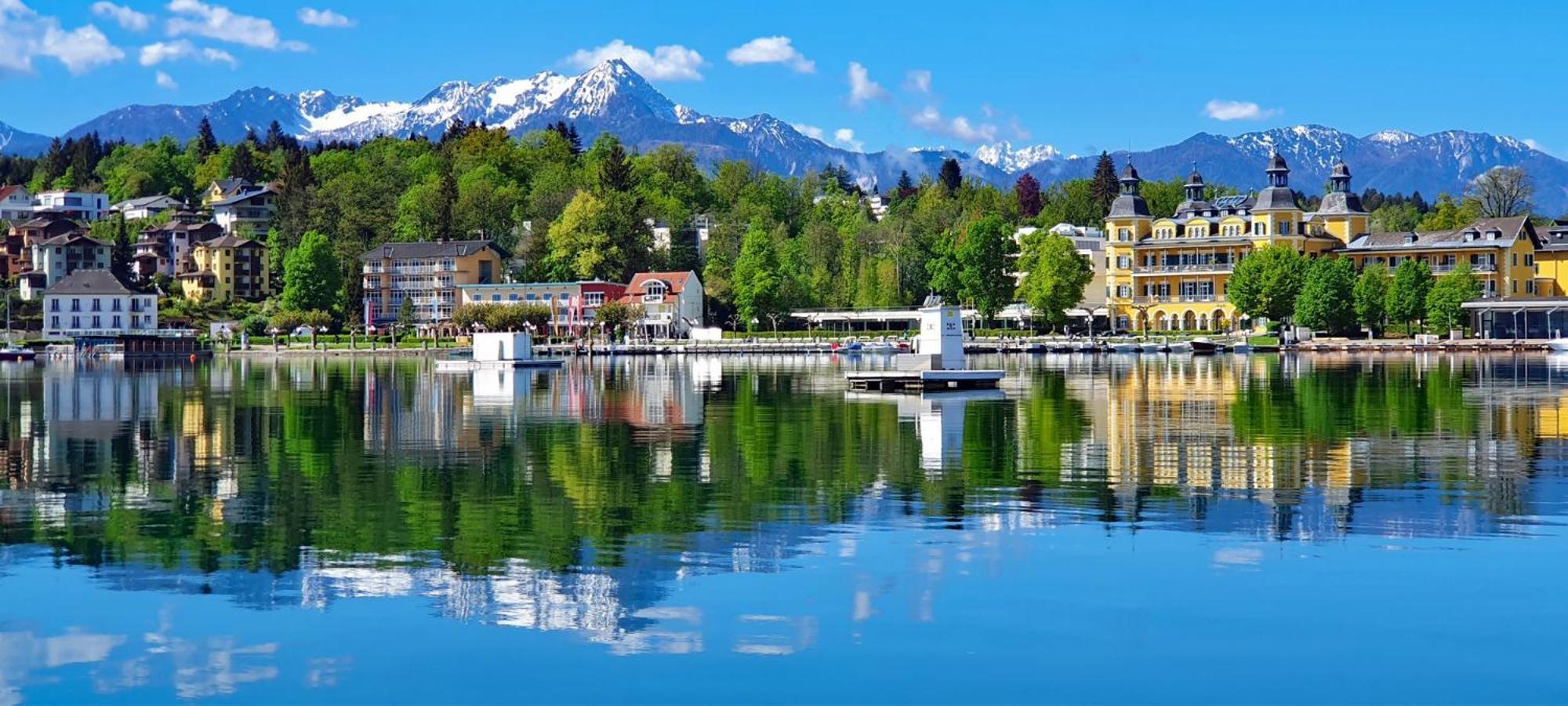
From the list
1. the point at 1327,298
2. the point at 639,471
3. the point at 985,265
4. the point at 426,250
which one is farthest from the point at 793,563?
the point at 426,250

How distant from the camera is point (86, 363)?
98.9 metres

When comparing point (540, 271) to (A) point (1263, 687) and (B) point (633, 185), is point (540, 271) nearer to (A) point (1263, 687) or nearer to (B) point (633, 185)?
(B) point (633, 185)

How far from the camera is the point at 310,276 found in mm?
126000

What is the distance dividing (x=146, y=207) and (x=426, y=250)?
49842 millimetres

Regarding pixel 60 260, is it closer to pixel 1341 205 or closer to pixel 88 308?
pixel 88 308

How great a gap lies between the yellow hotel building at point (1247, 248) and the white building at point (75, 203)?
107 metres

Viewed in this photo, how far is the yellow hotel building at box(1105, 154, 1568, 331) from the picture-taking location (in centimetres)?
11231

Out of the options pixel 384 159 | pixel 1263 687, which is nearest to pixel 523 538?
pixel 1263 687

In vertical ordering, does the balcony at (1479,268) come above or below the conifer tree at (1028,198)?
below

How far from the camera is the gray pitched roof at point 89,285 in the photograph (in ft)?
403

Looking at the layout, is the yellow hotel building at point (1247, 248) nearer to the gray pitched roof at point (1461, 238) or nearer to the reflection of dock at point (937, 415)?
the gray pitched roof at point (1461, 238)

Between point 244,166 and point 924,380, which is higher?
point 244,166

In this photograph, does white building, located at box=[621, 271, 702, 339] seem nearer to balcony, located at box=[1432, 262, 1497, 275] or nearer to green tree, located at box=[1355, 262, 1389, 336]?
green tree, located at box=[1355, 262, 1389, 336]

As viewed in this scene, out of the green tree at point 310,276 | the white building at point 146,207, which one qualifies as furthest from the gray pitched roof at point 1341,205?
the white building at point 146,207
